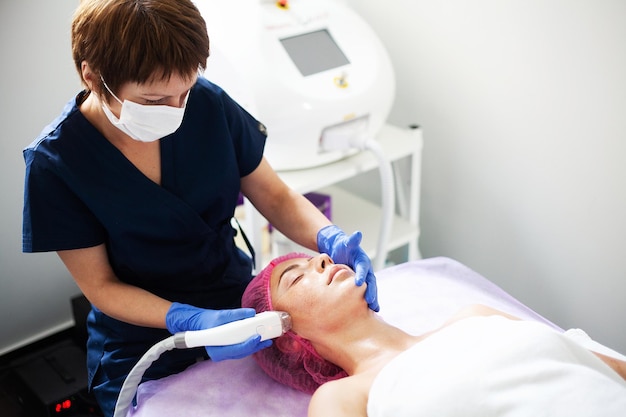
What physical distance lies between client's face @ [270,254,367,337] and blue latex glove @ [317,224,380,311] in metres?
0.02

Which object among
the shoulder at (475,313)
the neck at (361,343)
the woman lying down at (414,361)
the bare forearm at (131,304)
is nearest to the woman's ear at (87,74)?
the bare forearm at (131,304)

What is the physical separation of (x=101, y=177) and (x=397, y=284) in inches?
30.3

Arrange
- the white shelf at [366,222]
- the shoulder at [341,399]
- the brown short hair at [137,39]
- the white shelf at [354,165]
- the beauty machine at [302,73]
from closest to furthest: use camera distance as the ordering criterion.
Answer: the brown short hair at [137,39], the shoulder at [341,399], the beauty machine at [302,73], the white shelf at [354,165], the white shelf at [366,222]

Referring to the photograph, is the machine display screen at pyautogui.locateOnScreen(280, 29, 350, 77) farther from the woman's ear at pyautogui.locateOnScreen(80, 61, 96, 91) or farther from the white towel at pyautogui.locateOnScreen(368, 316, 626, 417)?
the white towel at pyautogui.locateOnScreen(368, 316, 626, 417)

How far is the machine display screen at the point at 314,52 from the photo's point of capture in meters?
1.82

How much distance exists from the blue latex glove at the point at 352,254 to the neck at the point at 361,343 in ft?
0.17

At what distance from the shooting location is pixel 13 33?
6.18 ft

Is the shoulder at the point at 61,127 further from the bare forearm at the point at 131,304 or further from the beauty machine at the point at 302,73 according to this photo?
the beauty machine at the point at 302,73

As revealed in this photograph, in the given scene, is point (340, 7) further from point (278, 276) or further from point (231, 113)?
point (278, 276)

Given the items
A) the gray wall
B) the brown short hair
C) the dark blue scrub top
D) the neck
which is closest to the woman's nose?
the neck

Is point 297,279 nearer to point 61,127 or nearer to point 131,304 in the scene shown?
point 131,304

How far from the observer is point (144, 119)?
118cm

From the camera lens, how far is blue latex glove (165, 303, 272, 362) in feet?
4.14

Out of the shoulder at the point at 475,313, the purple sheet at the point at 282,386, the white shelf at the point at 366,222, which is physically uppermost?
the shoulder at the point at 475,313
